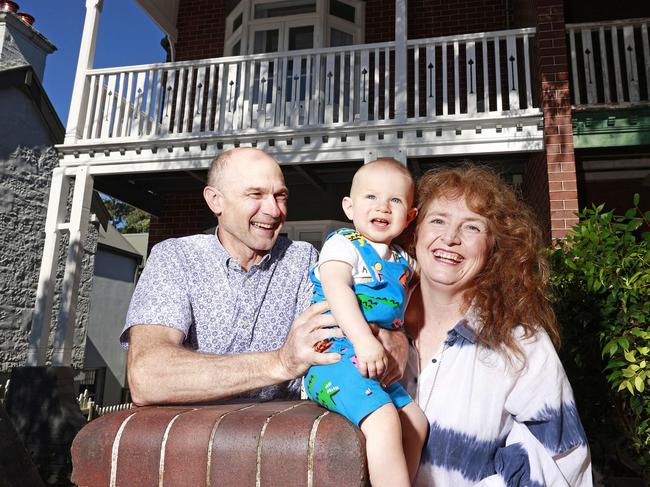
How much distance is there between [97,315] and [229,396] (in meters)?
15.5

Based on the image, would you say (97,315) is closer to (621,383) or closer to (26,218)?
(26,218)

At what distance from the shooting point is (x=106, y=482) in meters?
1.44

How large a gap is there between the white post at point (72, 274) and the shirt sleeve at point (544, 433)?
698 cm

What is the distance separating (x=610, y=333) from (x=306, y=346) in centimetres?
239

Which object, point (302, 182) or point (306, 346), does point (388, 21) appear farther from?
point (306, 346)

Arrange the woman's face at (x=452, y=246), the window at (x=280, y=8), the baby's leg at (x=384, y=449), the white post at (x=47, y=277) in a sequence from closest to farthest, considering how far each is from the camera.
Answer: the baby's leg at (x=384, y=449) < the woman's face at (x=452, y=246) < the white post at (x=47, y=277) < the window at (x=280, y=8)

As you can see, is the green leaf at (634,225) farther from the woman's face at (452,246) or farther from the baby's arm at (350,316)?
the baby's arm at (350,316)

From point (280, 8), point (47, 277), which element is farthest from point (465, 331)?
point (280, 8)

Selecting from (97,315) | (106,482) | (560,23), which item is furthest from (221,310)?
(97,315)

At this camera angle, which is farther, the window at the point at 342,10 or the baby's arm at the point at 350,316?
the window at the point at 342,10

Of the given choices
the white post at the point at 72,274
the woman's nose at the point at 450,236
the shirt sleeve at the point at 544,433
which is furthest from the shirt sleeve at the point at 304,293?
the white post at the point at 72,274

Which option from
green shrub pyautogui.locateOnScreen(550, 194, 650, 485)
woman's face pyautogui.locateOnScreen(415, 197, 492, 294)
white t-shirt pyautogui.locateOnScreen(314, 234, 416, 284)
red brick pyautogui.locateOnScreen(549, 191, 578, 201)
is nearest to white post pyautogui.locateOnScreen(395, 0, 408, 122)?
red brick pyautogui.locateOnScreen(549, 191, 578, 201)

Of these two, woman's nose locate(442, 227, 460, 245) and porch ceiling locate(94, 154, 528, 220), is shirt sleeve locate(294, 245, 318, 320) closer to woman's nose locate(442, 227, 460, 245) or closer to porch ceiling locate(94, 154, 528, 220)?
woman's nose locate(442, 227, 460, 245)

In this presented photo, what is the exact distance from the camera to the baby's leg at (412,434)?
1721mm
